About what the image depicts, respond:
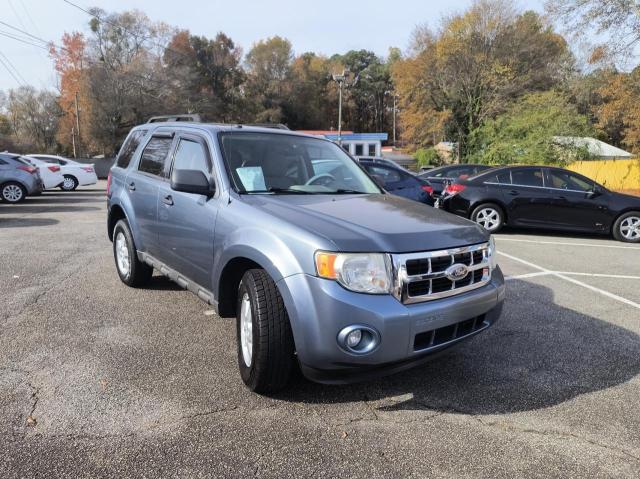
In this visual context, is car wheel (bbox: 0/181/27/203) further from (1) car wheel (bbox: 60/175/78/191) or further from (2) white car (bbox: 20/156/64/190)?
(1) car wheel (bbox: 60/175/78/191)

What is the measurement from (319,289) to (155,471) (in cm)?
123

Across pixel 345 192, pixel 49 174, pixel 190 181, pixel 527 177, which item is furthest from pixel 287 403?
pixel 49 174

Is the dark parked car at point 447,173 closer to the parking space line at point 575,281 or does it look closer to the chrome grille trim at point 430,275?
the parking space line at point 575,281

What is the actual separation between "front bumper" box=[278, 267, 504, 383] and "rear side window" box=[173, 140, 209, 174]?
1667mm

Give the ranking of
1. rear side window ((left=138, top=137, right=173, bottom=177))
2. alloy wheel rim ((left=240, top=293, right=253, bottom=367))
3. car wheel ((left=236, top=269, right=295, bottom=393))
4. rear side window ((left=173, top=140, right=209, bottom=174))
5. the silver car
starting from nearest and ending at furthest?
car wheel ((left=236, top=269, right=295, bottom=393)), alloy wheel rim ((left=240, top=293, right=253, bottom=367)), rear side window ((left=173, top=140, right=209, bottom=174)), rear side window ((left=138, top=137, right=173, bottom=177)), the silver car

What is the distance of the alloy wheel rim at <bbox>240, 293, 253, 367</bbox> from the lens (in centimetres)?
318

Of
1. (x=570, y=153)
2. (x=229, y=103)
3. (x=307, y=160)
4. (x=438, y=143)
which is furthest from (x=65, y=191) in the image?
(x=229, y=103)

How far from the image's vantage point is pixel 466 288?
3150 mm

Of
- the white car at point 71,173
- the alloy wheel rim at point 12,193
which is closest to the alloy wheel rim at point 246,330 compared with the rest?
the alloy wheel rim at point 12,193

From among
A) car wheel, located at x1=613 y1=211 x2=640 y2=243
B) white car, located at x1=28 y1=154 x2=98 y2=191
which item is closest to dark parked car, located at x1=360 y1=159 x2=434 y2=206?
car wheel, located at x1=613 y1=211 x2=640 y2=243

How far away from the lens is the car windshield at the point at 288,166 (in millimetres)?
3854

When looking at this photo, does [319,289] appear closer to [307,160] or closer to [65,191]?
[307,160]

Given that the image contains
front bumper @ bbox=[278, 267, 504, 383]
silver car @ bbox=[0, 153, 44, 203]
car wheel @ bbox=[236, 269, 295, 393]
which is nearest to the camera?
front bumper @ bbox=[278, 267, 504, 383]

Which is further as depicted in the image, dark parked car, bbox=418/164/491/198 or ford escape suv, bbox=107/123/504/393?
dark parked car, bbox=418/164/491/198
